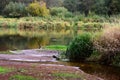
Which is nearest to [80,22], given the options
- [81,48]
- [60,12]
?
[60,12]

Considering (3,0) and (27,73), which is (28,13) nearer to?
(3,0)

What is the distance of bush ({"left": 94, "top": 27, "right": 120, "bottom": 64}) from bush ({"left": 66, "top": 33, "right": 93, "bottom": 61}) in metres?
1.18

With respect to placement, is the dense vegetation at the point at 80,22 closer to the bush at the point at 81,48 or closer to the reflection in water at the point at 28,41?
the bush at the point at 81,48

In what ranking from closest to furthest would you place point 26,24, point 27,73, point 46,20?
point 27,73, point 26,24, point 46,20

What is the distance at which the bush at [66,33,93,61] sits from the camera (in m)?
29.2

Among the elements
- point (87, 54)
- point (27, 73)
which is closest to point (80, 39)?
point (87, 54)

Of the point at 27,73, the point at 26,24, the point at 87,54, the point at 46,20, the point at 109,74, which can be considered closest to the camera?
the point at 27,73

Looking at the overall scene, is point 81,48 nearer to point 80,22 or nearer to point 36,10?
point 80,22

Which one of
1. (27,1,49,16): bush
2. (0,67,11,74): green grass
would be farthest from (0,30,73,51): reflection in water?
(27,1,49,16): bush

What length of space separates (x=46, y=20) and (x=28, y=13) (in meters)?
11.0

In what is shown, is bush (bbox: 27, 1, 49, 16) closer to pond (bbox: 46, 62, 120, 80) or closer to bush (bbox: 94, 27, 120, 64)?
bush (bbox: 94, 27, 120, 64)

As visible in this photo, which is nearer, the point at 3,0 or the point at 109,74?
the point at 109,74

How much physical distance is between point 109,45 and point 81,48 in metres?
3.25

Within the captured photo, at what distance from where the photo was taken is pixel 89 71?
942 inches
